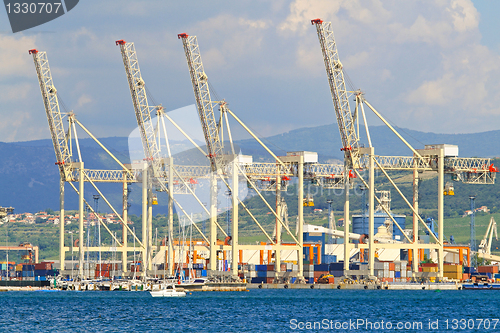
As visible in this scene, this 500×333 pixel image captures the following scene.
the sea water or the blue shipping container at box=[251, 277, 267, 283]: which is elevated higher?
the sea water

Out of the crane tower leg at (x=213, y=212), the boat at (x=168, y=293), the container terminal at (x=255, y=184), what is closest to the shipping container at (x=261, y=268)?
the container terminal at (x=255, y=184)

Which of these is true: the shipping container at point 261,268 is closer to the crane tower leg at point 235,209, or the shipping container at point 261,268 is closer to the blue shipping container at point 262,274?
the blue shipping container at point 262,274

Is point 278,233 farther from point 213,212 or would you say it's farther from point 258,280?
point 213,212

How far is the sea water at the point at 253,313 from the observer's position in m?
62.8

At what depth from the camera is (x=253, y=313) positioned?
7325 cm

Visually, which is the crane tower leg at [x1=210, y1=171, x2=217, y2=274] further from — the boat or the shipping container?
the shipping container

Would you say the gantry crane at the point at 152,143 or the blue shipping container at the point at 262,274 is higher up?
Result: the gantry crane at the point at 152,143

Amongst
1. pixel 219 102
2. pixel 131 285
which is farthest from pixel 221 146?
pixel 131 285

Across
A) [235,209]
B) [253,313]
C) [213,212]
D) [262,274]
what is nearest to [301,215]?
[235,209]

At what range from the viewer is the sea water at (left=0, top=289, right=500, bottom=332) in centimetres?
6275

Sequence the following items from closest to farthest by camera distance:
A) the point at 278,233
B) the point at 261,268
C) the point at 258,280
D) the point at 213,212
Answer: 1. the point at 213,212
2. the point at 278,233
3. the point at 258,280
4. the point at 261,268

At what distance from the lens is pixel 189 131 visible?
118m

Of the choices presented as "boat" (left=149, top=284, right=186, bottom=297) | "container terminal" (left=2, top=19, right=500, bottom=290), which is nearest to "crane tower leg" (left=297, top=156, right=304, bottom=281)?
"container terminal" (left=2, top=19, right=500, bottom=290)

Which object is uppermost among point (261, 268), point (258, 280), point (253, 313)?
point (261, 268)
